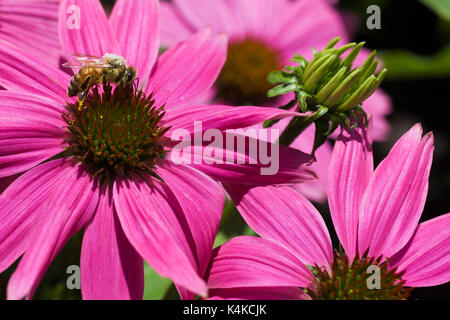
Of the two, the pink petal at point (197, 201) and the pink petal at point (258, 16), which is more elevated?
the pink petal at point (258, 16)

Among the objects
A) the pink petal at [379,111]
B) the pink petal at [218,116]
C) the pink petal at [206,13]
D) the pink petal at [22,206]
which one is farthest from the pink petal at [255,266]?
the pink petal at [206,13]

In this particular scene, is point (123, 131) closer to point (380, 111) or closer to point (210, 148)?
point (210, 148)

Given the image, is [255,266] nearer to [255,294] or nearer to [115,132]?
[255,294]

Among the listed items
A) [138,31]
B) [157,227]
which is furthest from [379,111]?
[157,227]

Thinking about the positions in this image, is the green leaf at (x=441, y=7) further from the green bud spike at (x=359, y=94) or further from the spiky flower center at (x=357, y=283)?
the spiky flower center at (x=357, y=283)

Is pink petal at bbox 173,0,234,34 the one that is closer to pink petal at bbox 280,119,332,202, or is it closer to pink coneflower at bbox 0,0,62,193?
pink petal at bbox 280,119,332,202

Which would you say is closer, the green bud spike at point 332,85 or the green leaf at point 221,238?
the green bud spike at point 332,85
